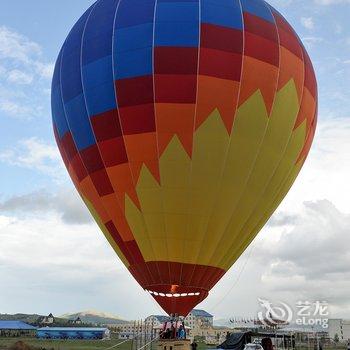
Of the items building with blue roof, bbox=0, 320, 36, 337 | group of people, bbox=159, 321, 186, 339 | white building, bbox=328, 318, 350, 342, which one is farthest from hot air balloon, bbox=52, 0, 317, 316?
building with blue roof, bbox=0, 320, 36, 337

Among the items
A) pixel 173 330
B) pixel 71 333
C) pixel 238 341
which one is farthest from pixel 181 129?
pixel 71 333

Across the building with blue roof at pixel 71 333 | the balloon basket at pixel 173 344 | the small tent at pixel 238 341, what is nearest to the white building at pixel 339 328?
the building with blue roof at pixel 71 333

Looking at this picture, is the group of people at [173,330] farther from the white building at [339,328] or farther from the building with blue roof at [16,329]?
the building with blue roof at [16,329]

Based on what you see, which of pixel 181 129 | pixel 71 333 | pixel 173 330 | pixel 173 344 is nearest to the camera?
pixel 173 344

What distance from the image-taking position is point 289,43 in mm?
16594

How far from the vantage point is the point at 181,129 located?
14.5m

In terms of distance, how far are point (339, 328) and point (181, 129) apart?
→ 59.5 meters

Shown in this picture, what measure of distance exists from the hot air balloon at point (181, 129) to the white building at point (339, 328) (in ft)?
183

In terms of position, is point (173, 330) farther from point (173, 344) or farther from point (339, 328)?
point (339, 328)

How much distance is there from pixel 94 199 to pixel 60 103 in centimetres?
332

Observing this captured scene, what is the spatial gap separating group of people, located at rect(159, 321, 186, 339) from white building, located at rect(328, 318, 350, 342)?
184ft

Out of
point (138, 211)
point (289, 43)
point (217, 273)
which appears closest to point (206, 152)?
point (138, 211)

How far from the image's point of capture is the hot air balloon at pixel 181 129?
14.6 m

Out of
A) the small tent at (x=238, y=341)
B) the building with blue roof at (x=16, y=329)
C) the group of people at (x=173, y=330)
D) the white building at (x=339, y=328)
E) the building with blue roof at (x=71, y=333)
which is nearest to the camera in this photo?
the group of people at (x=173, y=330)
